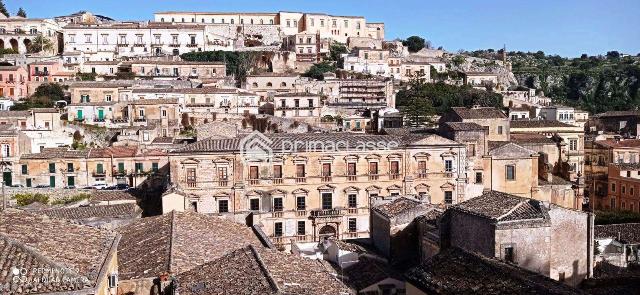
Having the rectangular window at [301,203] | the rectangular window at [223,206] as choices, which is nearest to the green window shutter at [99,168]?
the rectangular window at [223,206]

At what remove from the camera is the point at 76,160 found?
146 ft

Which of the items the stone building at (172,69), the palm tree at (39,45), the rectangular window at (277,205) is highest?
the palm tree at (39,45)

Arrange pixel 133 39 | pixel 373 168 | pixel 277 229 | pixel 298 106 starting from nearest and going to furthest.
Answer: pixel 277 229
pixel 373 168
pixel 298 106
pixel 133 39

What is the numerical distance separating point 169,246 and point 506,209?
34.8 feet

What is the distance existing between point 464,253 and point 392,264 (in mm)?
8584

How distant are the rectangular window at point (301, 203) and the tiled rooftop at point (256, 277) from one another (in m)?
15.7

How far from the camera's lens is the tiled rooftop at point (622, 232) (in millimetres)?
33656

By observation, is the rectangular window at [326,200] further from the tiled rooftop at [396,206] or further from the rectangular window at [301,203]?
the tiled rooftop at [396,206]

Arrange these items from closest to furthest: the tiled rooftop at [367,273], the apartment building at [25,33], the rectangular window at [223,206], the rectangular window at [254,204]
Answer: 1. the tiled rooftop at [367,273]
2. the rectangular window at [223,206]
3. the rectangular window at [254,204]
4. the apartment building at [25,33]

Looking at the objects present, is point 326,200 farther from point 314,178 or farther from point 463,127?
point 463,127

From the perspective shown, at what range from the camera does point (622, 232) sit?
34.9m

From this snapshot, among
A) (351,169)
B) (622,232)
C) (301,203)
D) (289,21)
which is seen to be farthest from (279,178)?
(289,21)

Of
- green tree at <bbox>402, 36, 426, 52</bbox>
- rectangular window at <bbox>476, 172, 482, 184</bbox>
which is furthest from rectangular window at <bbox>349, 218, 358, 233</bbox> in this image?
green tree at <bbox>402, 36, 426, 52</bbox>

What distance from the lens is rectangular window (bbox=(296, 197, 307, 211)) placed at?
36219mm
